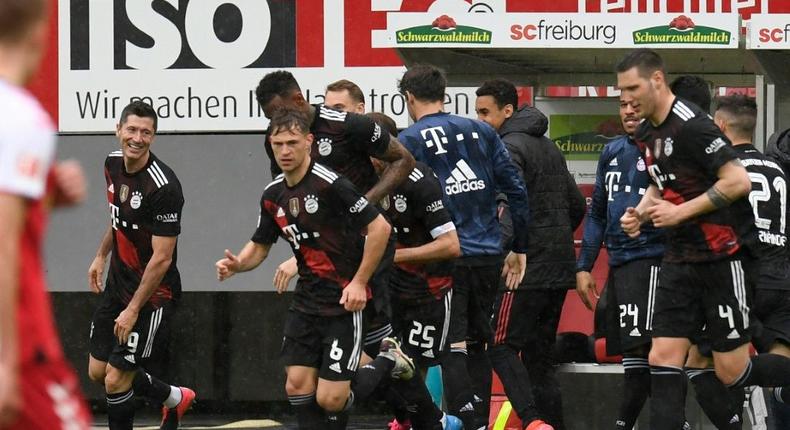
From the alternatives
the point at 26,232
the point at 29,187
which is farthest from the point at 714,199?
the point at 29,187

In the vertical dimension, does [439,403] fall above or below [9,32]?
below

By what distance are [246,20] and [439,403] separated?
3.43 metres

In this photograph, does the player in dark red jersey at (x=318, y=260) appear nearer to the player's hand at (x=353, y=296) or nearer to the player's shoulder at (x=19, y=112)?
the player's hand at (x=353, y=296)

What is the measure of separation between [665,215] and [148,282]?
3057 millimetres

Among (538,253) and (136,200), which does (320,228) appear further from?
(538,253)

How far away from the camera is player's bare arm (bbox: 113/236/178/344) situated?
8.54 meters

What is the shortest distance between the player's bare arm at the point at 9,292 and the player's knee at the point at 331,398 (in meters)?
4.32

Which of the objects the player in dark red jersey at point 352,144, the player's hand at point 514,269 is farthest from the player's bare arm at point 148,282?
the player's hand at point 514,269

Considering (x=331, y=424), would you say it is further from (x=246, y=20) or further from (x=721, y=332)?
(x=246, y=20)

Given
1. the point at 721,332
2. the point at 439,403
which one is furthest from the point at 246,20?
the point at 721,332

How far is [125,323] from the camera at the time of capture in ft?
28.2

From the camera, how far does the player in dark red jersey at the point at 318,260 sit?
7016 mm

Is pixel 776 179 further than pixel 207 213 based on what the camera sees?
No

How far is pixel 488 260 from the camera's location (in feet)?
27.5
